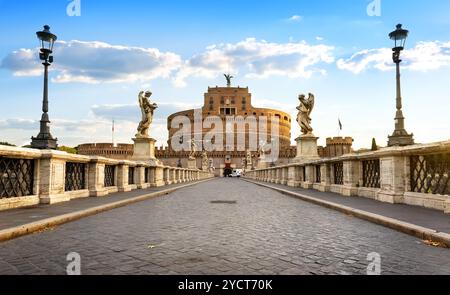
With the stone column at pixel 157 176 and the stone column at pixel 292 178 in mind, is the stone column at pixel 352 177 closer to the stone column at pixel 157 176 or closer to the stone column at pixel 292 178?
the stone column at pixel 292 178

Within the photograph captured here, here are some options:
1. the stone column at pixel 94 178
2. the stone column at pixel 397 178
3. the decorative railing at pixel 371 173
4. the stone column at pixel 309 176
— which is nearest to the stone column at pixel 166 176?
the stone column at pixel 309 176

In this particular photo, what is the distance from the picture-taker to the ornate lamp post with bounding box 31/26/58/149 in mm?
11594

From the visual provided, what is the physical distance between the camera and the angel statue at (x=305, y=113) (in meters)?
22.6

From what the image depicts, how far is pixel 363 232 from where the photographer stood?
5.89 meters

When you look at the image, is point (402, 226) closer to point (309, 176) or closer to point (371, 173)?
point (371, 173)

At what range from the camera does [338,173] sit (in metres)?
14.9

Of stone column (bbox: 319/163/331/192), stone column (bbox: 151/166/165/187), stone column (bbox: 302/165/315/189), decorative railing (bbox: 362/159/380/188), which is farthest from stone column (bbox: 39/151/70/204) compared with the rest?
stone column (bbox: 302/165/315/189)

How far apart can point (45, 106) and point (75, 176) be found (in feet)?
8.61

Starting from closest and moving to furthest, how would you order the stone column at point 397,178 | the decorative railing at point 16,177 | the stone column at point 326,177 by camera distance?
the decorative railing at point 16,177
the stone column at point 397,178
the stone column at point 326,177

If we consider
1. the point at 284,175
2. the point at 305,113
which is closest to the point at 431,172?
the point at 305,113

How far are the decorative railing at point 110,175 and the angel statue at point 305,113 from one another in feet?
39.1
